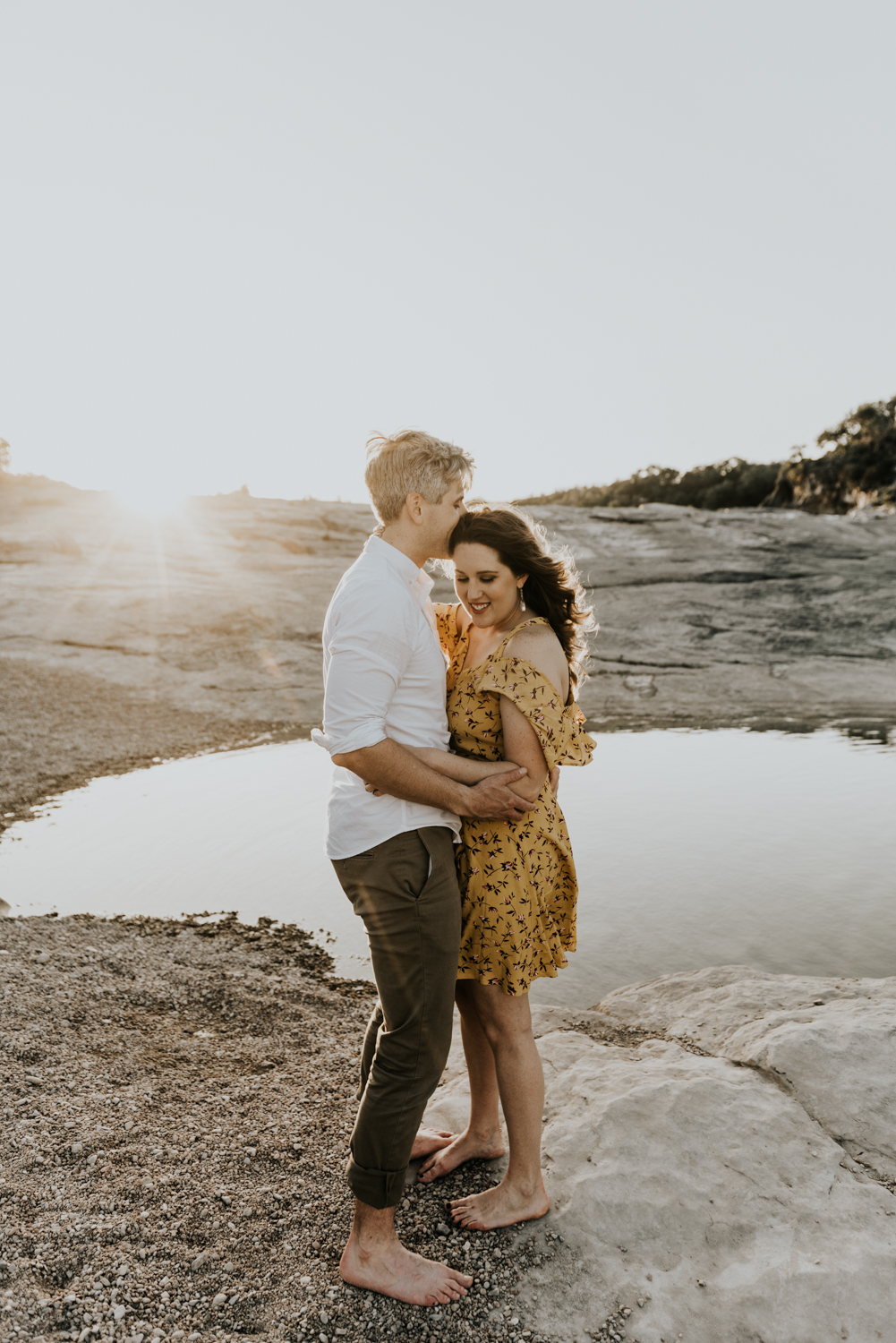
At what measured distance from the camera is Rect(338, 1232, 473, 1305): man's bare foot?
2.34 meters

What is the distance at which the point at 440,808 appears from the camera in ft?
8.00

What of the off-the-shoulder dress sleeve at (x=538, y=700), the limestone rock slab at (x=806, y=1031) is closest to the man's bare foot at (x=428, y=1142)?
the limestone rock slab at (x=806, y=1031)

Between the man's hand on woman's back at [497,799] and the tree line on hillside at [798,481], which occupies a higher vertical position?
the tree line on hillside at [798,481]

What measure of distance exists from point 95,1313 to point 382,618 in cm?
198

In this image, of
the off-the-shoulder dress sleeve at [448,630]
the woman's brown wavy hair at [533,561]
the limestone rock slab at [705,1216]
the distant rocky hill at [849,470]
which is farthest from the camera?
the distant rocky hill at [849,470]

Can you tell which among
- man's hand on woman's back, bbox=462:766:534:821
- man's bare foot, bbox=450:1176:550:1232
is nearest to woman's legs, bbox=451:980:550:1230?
man's bare foot, bbox=450:1176:550:1232

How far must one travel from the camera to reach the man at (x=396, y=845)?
7.63ft

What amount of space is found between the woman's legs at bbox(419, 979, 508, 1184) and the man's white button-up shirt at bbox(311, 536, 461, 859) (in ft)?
2.90

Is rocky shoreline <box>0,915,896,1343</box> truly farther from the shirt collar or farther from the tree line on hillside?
the tree line on hillside

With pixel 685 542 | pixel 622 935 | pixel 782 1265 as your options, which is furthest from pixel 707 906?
pixel 685 542

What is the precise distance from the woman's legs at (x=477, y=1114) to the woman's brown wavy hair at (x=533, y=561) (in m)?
1.31

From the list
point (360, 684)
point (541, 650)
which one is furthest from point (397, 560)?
point (541, 650)

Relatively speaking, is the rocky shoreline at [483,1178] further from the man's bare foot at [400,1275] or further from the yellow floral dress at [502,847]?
the yellow floral dress at [502,847]

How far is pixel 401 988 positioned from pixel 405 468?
151 centimetres
